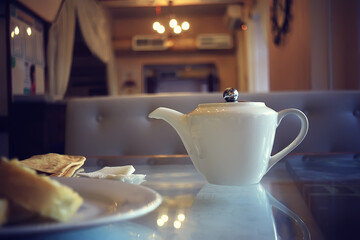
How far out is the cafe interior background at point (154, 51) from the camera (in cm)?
212

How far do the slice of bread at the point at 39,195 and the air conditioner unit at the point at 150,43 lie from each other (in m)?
6.88

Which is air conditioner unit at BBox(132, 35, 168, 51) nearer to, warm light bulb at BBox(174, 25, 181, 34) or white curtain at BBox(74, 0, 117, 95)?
warm light bulb at BBox(174, 25, 181, 34)

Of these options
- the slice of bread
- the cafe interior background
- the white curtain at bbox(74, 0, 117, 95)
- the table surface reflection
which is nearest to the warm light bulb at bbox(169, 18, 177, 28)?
the cafe interior background

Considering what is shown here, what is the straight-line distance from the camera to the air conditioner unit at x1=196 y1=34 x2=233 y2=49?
6.90 metres

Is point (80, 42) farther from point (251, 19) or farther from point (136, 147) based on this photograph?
point (136, 147)

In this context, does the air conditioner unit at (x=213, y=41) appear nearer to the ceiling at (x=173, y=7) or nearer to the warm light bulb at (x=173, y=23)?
the ceiling at (x=173, y=7)

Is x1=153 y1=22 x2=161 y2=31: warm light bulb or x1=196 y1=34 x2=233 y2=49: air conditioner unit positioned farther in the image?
x1=196 y1=34 x2=233 y2=49: air conditioner unit

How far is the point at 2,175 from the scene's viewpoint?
0.89 feet

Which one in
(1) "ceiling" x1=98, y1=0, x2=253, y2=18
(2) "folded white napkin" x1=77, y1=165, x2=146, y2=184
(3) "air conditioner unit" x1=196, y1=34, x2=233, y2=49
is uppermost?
(1) "ceiling" x1=98, y1=0, x2=253, y2=18

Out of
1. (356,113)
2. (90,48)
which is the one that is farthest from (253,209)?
(90,48)

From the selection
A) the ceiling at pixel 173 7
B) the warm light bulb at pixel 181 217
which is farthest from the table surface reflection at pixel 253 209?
the ceiling at pixel 173 7

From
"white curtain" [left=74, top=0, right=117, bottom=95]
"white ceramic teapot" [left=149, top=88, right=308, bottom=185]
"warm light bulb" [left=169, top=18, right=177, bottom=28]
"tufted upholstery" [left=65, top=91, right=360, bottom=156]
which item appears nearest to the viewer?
"white ceramic teapot" [left=149, top=88, right=308, bottom=185]

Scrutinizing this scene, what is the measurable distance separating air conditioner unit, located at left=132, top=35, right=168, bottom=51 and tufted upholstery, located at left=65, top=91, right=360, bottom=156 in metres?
5.65

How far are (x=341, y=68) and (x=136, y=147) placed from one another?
1.65 metres
